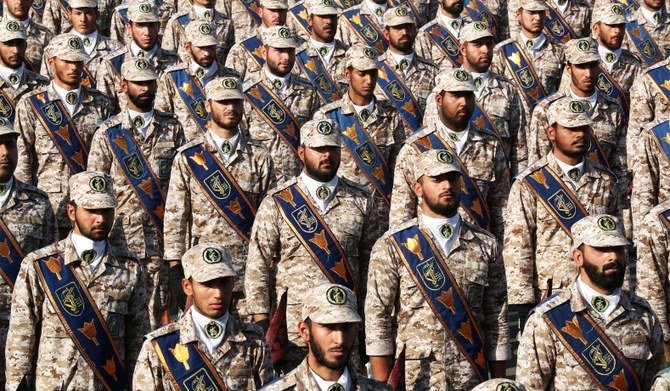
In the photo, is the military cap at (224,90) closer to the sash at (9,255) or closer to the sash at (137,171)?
the sash at (137,171)

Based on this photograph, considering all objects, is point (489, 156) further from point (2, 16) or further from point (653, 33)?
point (2, 16)

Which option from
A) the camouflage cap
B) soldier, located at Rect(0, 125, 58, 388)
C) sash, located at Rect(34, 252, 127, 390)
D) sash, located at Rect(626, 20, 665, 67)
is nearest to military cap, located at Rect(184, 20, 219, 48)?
the camouflage cap

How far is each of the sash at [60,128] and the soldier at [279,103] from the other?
4.88 feet

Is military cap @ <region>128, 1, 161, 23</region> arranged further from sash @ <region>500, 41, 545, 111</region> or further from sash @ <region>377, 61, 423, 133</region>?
sash @ <region>500, 41, 545, 111</region>

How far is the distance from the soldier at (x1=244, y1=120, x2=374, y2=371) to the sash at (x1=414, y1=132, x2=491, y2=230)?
3.47ft

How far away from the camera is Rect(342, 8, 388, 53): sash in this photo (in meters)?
17.9

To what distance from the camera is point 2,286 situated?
1155cm

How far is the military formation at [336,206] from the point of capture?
956 centimetres

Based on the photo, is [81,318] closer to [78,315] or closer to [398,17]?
[78,315]

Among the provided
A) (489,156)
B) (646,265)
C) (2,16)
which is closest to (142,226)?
(489,156)

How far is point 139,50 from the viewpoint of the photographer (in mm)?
16375

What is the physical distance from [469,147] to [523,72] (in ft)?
11.4

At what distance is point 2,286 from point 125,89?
106 inches

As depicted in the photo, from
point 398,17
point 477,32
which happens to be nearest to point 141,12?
point 398,17
